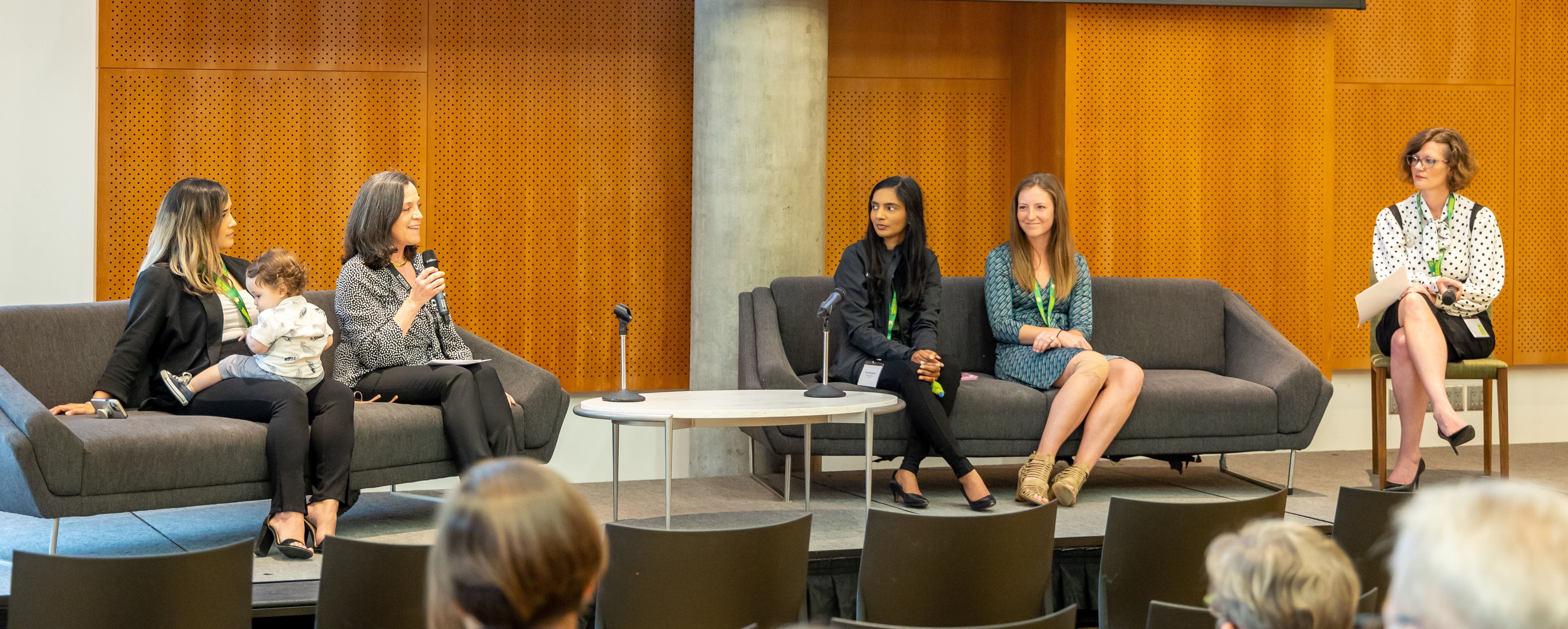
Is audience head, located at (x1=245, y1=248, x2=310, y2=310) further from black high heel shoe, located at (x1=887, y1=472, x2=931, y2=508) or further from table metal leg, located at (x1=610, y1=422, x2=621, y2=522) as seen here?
black high heel shoe, located at (x1=887, y1=472, x2=931, y2=508)

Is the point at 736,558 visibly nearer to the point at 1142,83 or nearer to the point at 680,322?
the point at 680,322

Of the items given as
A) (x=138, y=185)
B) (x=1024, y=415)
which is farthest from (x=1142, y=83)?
(x=138, y=185)

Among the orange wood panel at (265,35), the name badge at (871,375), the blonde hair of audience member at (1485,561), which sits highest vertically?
the orange wood panel at (265,35)

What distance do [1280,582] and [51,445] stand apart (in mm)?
3012

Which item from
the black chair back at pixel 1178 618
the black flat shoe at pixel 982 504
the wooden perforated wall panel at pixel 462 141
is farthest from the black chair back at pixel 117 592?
the wooden perforated wall panel at pixel 462 141

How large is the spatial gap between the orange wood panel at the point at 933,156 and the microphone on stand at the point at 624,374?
7.09 ft

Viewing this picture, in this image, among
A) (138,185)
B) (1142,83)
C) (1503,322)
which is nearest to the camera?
(138,185)

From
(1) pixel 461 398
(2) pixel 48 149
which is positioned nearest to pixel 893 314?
(1) pixel 461 398

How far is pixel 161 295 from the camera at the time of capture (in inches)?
148

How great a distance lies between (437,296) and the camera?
13.8 ft

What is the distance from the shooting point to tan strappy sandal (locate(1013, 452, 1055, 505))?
4254 millimetres

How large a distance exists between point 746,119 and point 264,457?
249cm

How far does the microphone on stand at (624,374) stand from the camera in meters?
3.76

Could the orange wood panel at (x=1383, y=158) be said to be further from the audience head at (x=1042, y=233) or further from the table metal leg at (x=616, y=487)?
the table metal leg at (x=616, y=487)
